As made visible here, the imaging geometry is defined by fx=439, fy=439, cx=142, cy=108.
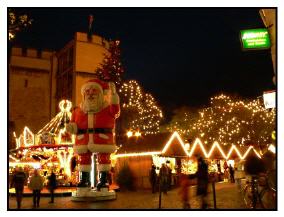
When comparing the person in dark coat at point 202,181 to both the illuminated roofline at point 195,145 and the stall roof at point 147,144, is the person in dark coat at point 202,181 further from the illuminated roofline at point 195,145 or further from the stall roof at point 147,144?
the illuminated roofline at point 195,145

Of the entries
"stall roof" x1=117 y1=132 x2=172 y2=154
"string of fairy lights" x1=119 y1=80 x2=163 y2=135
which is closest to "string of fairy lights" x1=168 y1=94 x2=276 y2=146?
"string of fairy lights" x1=119 y1=80 x2=163 y2=135

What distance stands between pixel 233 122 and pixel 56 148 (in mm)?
24099

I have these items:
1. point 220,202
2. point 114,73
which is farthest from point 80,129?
point 114,73

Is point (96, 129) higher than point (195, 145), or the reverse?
point (96, 129)

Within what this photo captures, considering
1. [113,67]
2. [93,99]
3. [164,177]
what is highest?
[113,67]

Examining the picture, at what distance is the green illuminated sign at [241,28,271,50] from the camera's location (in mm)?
13742

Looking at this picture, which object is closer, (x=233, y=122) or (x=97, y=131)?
(x=97, y=131)

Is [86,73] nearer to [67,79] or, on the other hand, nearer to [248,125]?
[67,79]

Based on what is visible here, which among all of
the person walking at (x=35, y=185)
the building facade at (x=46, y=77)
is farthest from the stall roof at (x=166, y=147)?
the building facade at (x=46, y=77)

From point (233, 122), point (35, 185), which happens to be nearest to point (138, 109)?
point (233, 122)

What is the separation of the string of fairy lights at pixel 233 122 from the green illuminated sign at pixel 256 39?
28.8 meters

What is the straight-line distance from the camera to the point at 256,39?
13.8 m

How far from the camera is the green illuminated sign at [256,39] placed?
13742 mm

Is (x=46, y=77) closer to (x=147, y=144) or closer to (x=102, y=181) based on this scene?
(x=147, y=144)
